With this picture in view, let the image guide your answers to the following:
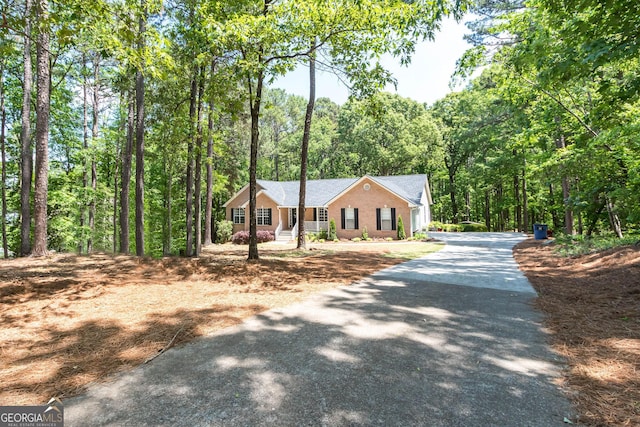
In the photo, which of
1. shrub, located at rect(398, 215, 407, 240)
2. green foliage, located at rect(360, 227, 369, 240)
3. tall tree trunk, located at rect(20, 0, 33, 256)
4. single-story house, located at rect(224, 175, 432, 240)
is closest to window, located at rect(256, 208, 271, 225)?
single-story house, located at rect(224, 175, 432, 240)

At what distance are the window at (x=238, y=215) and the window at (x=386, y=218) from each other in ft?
39.2

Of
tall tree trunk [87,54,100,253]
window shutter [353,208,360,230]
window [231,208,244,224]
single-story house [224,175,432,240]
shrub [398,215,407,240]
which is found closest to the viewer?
tall tree trunk [87,54,100,253]

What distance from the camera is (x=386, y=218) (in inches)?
957

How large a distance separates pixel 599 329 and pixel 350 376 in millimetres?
3796

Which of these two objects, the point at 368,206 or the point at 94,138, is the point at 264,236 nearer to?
the point at 368,206

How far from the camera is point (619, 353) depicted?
3.60 m

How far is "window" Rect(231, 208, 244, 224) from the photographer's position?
2825 cm

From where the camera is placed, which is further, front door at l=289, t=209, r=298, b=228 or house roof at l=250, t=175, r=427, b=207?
front door at l=289, t=209, r=298, b=228

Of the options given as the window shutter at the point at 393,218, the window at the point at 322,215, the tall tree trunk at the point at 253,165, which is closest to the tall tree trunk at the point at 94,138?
the tall tree trunk at the point at 253,165

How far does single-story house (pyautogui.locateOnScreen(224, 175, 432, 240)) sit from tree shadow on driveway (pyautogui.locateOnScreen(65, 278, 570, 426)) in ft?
63.6

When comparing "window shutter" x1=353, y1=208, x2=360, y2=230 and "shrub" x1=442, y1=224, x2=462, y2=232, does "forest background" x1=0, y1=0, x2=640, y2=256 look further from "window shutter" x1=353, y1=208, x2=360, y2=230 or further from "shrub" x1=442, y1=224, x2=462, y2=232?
"window shutter" x1=353, y1=208, x2=360, y2=230

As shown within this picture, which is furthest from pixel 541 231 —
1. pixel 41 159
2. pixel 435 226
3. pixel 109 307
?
pixel 41 159

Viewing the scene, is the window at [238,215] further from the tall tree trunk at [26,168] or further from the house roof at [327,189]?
the tall tree trunk at [26,168]

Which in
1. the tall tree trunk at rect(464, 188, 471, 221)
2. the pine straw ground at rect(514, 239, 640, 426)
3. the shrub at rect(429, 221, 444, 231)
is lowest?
the pine straw ground at rect(514, 239, 640, 426)
